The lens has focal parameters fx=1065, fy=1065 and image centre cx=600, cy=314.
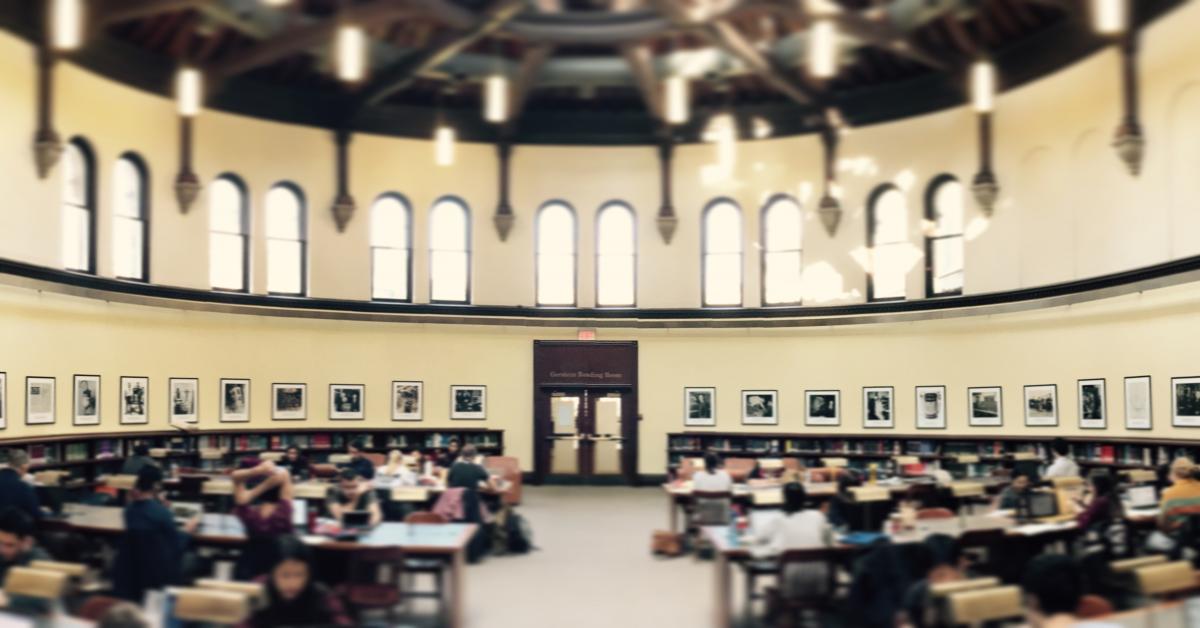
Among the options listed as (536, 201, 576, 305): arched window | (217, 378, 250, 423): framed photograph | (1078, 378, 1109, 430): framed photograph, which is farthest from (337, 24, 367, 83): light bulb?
(1078, 378, 1109, 430): framed photograph

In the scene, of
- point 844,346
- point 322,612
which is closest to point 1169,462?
point 844,346

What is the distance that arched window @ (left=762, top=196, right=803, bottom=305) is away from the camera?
75.7ft

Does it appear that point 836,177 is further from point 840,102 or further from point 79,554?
point 79,554

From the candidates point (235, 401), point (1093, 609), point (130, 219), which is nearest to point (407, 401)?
point (235, 401)

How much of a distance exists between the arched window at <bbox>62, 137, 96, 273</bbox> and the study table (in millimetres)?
7989

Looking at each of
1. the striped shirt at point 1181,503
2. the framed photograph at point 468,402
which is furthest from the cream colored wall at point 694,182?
the striped shirt at point 1181,503

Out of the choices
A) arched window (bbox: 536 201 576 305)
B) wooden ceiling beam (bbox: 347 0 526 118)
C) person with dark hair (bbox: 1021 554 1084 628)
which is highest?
wooden ceiling beam (bbox: 347 0 526 118)

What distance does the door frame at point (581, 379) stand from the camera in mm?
23375

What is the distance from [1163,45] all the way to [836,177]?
24.8ft

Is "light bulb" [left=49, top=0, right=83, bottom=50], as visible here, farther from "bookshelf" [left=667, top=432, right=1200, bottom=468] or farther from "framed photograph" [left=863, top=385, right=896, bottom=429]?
"framed photograph" [left=863, top=385, right=896, bottom=429]

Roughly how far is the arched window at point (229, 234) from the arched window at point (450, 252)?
13.2 ft

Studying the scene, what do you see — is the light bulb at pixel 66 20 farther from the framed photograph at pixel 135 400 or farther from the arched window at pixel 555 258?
the arched window at pixel 555 258

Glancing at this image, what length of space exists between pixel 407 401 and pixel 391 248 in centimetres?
334

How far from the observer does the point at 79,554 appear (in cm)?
959
